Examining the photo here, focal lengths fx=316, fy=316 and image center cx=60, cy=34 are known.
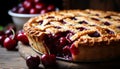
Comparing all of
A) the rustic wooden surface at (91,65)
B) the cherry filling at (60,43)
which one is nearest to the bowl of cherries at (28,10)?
the cherry filling at (60,43)

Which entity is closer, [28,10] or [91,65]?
[91,65]

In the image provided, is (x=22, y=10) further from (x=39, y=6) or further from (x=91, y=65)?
(x=91, y=65)

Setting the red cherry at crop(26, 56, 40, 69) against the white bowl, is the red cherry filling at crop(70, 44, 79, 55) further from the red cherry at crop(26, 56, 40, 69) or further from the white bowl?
the white bowl

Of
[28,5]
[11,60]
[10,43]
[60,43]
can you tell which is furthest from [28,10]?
[60,43]

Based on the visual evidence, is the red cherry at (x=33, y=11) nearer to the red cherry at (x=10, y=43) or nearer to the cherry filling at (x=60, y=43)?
the red cherry at (x=10, y=43)

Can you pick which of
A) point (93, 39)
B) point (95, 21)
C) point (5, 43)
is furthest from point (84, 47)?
point (5, 43)
